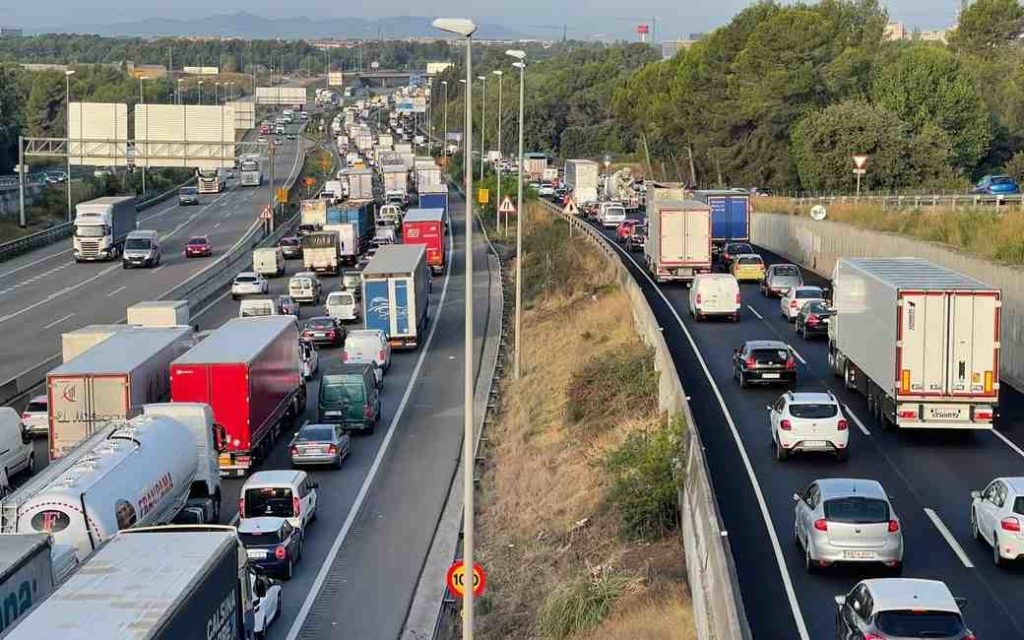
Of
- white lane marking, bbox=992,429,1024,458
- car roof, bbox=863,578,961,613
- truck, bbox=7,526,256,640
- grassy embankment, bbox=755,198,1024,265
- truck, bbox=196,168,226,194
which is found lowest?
white lane marking, bbox=992,429,1024,458

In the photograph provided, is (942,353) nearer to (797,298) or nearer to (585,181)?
(797,298)

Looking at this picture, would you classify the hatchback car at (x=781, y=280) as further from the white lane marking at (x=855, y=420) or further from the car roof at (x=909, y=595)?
the car roof at (x=909, y=595)

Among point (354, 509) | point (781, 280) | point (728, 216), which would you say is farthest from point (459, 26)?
point (728, 216)

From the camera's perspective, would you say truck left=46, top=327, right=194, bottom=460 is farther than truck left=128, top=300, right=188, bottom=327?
No

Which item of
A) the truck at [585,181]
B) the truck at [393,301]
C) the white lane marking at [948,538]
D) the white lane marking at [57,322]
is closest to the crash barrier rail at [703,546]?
the white lane marking at [948,538]

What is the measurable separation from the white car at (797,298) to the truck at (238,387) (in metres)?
17.6

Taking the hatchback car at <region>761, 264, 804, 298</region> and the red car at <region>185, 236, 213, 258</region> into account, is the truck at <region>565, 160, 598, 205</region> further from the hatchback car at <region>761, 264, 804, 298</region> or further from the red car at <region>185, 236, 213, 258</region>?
the hatchback car at <region>761, 264, 804, 298</region>

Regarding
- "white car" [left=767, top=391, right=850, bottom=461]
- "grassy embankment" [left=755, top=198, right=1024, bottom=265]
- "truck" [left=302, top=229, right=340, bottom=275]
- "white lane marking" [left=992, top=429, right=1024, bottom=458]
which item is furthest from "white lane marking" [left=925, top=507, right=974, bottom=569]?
"truck" [left=302, top=229, right=340, bottom=275]

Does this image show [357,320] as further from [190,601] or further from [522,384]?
[190,601]

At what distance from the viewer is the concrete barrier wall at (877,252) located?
1430 inches

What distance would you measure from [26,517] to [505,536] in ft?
32.3

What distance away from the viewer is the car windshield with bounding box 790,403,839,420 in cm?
2716

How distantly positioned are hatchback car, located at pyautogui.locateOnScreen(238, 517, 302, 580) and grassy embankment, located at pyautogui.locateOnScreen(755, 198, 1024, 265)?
77.1ft

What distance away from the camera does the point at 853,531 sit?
20.5m
